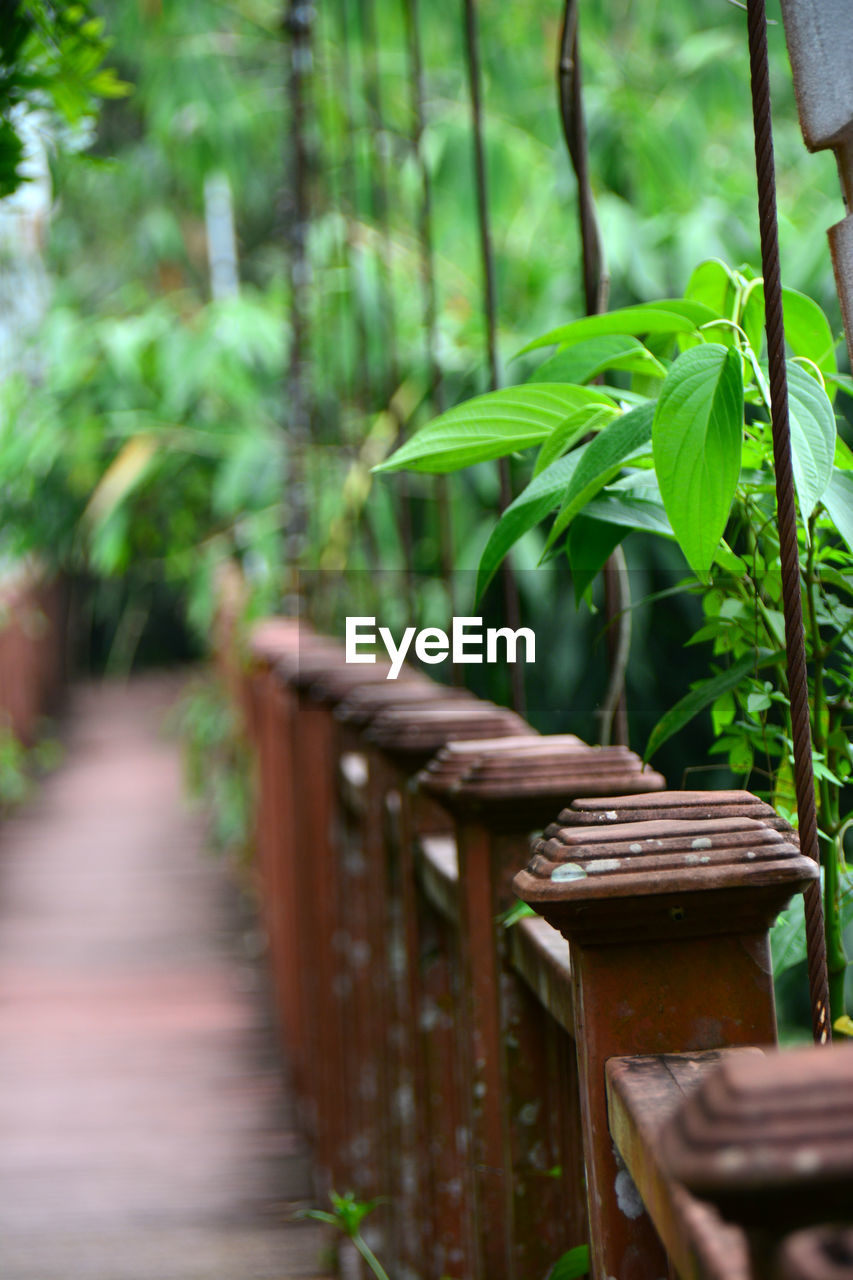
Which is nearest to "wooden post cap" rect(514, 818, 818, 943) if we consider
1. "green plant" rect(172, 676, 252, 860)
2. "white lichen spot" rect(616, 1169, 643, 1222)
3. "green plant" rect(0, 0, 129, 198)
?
"white lichen spot" rect(616, 1169, 643, 1222)

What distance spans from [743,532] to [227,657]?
195 inches

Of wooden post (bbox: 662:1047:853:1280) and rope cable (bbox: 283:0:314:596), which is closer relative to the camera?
wooden post (bbox: 662:1047:853:1280)

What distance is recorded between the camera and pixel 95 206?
8891mm

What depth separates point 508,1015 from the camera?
935 millimetres

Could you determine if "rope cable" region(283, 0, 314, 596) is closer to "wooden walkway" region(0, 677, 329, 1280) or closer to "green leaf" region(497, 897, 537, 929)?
"wooden walkway" region(0, 677, 329, 1280)

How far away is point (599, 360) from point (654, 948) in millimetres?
296

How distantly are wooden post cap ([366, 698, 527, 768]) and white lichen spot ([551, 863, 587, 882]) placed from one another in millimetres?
517

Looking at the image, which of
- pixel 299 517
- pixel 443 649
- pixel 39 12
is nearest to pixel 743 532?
pixel 39 12

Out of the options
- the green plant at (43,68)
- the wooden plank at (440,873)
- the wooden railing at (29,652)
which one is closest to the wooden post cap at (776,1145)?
the wooden plank at (440,873)

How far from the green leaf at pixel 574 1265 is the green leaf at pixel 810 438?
43 centimetres

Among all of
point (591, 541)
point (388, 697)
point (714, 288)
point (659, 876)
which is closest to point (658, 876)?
point (659, 876)

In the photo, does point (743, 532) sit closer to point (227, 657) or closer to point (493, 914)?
point (493, 914)

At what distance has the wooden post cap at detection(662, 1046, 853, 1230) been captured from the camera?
0.30m

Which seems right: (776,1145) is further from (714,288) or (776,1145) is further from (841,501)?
(714,288)
